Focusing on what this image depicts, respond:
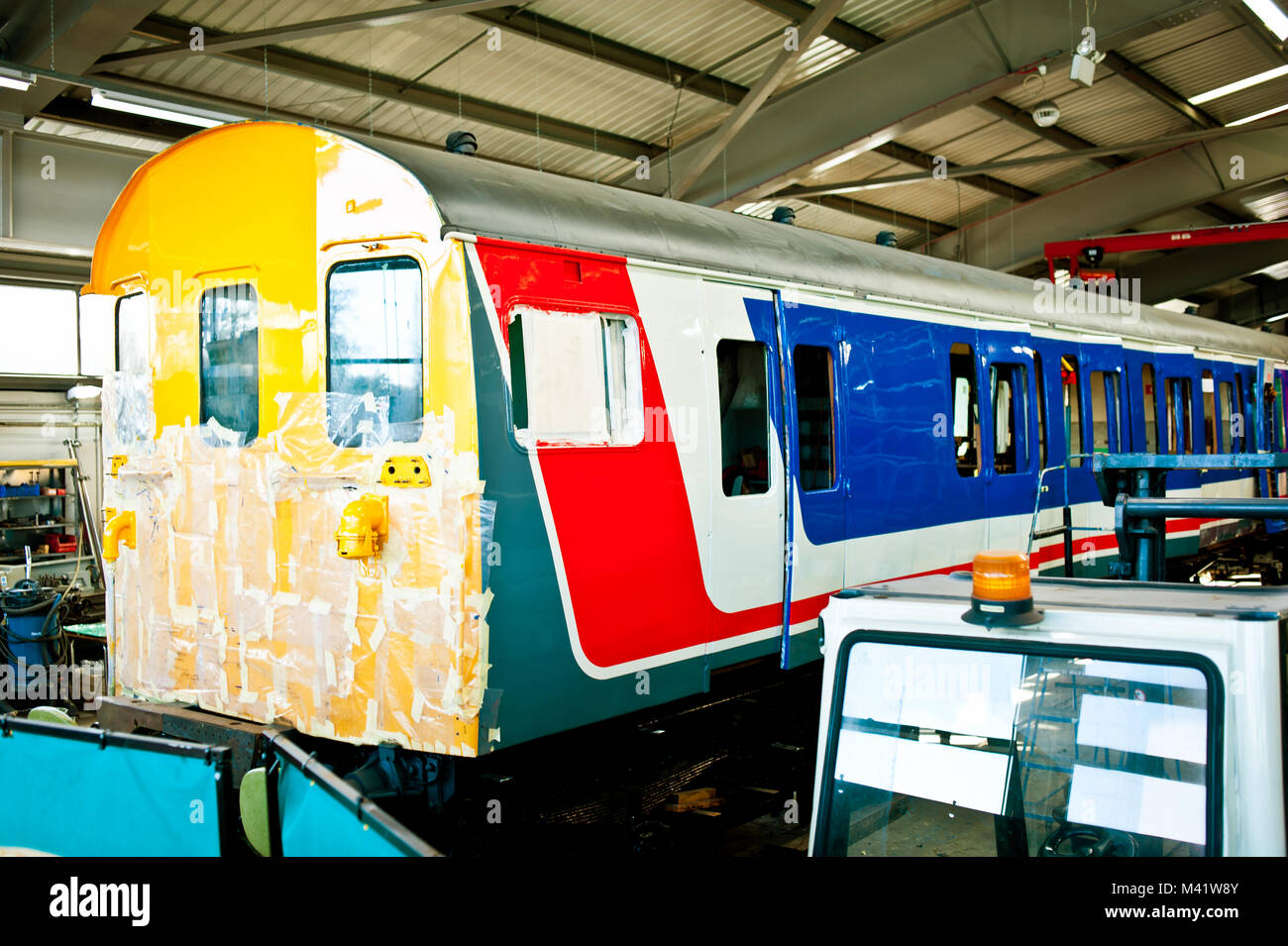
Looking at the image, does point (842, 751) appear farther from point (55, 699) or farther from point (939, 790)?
point (55, 699)

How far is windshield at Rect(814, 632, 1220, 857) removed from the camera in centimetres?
212

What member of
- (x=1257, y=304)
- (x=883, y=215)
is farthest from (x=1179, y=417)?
(x=1257, y=304)

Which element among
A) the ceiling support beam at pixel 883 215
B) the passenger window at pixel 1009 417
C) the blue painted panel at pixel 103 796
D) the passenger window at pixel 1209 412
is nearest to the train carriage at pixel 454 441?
the blue painted panel at pixel 103 796

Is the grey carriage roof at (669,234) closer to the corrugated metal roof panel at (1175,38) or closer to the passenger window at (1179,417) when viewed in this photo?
the passenger window at (1179,417)

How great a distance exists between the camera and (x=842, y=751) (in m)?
2.57

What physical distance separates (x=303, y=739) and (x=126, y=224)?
2865mm

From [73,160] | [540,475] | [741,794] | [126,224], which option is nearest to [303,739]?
[540,475]

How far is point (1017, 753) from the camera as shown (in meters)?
2.34

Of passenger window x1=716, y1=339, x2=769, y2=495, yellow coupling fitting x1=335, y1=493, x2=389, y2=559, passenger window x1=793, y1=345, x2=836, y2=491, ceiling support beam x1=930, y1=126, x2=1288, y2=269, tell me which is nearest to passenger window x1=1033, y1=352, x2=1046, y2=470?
passenger window x1=793, y1=345, x2=836, y2=491

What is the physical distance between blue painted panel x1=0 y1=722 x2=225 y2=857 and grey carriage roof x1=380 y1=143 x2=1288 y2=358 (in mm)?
2382

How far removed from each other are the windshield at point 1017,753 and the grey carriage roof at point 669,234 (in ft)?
8.62

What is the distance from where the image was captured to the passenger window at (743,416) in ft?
17.5

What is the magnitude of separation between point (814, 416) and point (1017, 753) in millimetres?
3774

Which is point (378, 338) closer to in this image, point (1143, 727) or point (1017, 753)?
point (1017, 753)
